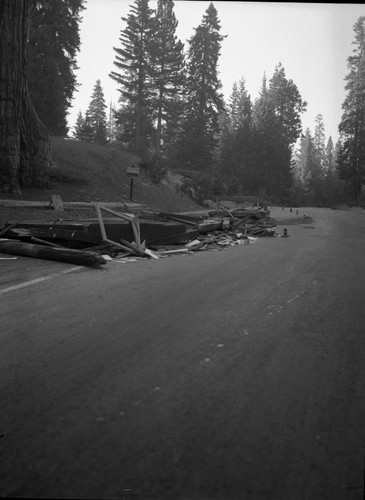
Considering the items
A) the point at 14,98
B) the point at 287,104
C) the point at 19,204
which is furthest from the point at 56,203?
the point at 287,104

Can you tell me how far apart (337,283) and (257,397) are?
4066 millimetres

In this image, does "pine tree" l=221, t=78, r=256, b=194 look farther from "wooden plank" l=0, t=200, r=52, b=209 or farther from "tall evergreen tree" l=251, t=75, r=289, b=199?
"wooden plank" l=0, t=200, r=52, b=209

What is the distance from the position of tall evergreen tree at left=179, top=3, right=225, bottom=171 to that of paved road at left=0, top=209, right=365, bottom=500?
151ft

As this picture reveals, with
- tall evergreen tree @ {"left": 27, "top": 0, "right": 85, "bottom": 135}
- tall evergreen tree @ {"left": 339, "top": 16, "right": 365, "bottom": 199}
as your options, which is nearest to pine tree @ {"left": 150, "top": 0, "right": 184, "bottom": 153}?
tall evergreen tree @ {"left": 27, "top": 0, "right": 85, "bottom": 135}

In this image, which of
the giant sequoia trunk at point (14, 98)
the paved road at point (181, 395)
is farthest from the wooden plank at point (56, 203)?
the paved road at point (181, 395)

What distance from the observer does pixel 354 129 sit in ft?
220

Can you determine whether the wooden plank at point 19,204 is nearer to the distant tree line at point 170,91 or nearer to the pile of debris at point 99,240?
the pile of debris at point 99,240

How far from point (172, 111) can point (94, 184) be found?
32.2 metres

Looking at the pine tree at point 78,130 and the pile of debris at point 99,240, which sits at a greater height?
the pine tree at point 78,130

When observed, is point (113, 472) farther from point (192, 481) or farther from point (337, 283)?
point (337, 283)

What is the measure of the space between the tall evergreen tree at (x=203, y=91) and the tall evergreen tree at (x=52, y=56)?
55.4 feet

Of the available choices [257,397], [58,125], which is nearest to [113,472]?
[257,397]

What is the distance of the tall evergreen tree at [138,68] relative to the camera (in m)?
46.8

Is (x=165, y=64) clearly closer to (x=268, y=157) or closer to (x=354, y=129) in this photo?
(x=268, y=157)
